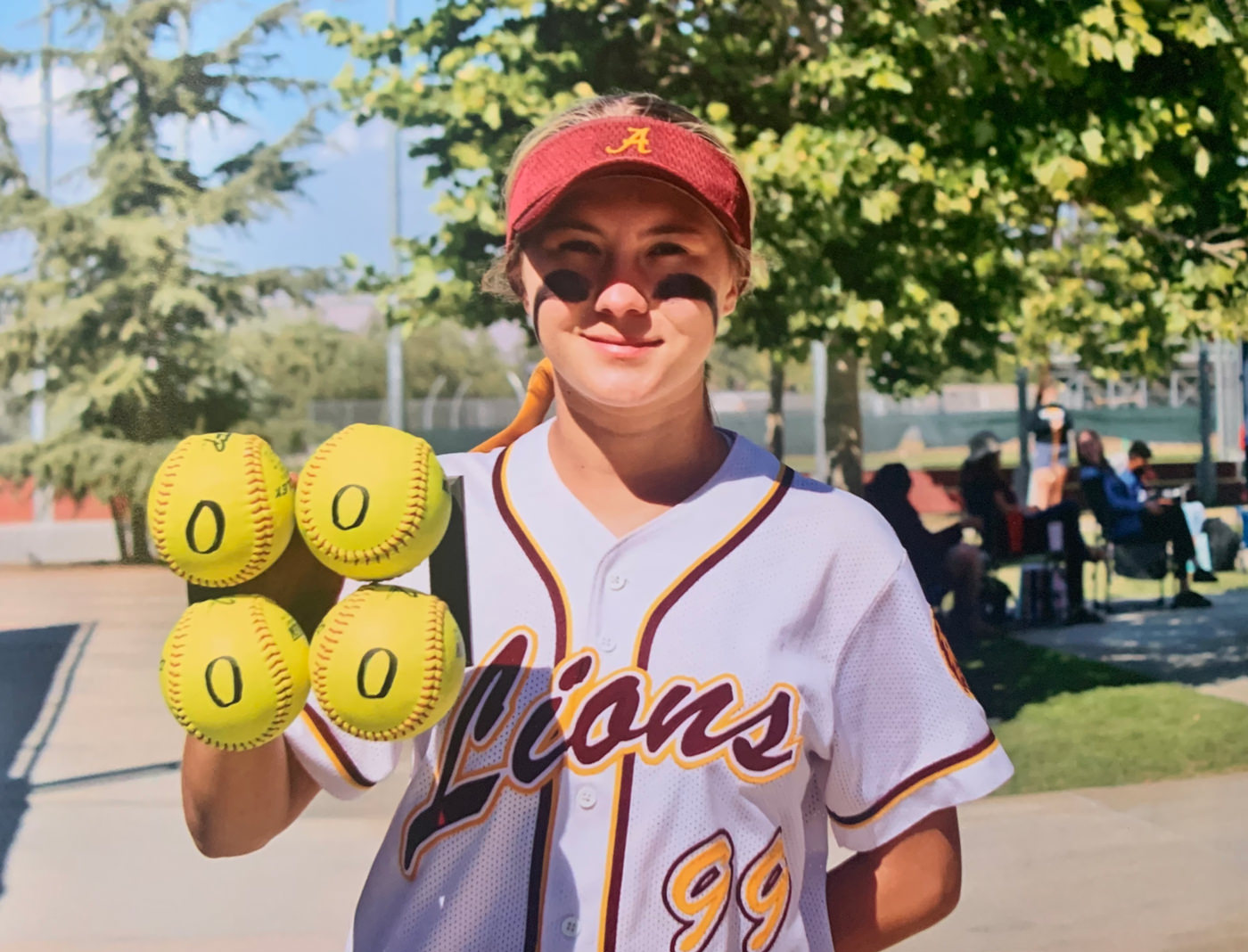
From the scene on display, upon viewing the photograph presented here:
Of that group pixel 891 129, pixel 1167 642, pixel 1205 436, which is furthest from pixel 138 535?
pixel 891 129

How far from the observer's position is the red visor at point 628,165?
1.35 m

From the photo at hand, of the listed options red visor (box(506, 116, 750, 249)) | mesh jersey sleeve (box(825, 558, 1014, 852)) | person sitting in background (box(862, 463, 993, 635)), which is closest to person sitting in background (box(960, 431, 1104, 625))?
person sitting in background (box(862, 463, 993, 635))

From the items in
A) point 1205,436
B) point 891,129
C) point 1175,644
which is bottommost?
point 1175,644

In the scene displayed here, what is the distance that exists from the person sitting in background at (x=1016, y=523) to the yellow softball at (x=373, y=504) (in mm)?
8232

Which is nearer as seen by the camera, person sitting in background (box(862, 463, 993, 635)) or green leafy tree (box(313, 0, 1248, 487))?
green leafy tree (box(313, 0, 1248, 487))

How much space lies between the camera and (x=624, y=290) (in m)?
1.34

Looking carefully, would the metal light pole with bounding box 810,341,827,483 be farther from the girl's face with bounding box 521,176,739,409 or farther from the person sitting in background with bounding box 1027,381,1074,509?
the girl's face with bounding box 521,176,739,409

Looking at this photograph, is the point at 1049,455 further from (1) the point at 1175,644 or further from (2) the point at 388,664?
(2) the point at 388,664

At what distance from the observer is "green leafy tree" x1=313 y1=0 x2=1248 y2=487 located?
488cm

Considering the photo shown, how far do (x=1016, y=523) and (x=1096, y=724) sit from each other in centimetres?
308

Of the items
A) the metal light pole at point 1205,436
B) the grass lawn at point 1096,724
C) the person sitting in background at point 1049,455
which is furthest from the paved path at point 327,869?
the metal light pole at point 1205,436

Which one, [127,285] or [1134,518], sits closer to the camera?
[1134,518]

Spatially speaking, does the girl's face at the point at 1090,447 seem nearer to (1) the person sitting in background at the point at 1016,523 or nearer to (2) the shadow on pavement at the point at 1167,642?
(1) the person sitting in background at the point at 1016,523

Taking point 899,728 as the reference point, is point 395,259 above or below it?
above
